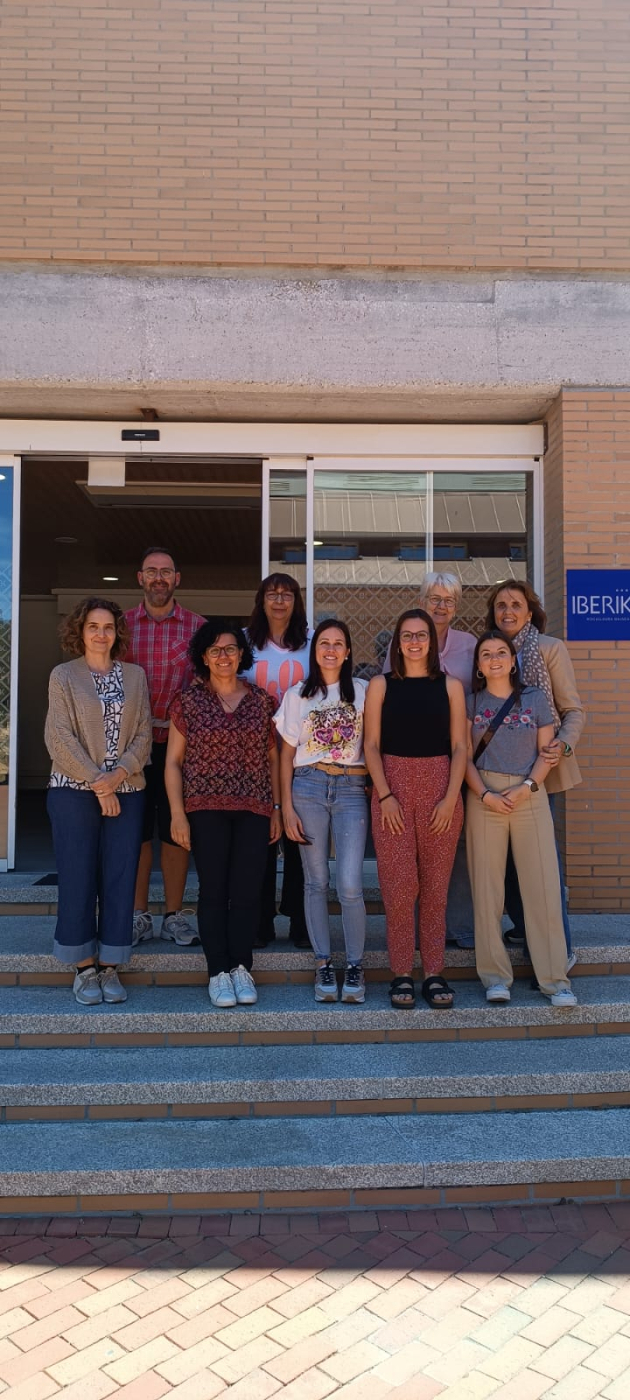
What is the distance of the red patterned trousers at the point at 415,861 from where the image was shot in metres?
4.60

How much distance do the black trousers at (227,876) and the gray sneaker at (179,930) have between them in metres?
0.53

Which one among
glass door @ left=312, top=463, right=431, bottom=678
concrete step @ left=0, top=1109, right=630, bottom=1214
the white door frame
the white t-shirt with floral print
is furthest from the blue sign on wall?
concrete step @ left=0, top=1109, right=630, bottom=1214

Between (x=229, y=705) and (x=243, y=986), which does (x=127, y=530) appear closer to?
(x=229, y=705)

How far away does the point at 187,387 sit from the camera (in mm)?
6156

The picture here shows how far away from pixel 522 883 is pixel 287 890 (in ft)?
3.84

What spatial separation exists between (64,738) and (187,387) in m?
2.62

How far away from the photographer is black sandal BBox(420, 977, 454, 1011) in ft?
15.1

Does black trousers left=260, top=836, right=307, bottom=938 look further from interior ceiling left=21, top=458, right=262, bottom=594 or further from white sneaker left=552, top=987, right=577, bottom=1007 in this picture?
interior ceiling left=21, top=458, right=262, bottom=594

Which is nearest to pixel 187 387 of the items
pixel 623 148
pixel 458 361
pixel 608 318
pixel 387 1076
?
pixel 458 361

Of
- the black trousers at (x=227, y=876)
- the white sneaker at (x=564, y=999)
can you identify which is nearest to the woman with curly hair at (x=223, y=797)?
the black trousers at (x=227, y=876)

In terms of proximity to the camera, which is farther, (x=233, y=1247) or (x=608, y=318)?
(x=608, y=318)

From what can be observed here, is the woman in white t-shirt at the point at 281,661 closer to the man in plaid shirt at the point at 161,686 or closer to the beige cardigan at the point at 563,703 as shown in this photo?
the man in plaid shirt at the point at 161,686

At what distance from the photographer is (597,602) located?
20.0ft

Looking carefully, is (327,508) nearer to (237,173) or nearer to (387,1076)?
(237,173)
